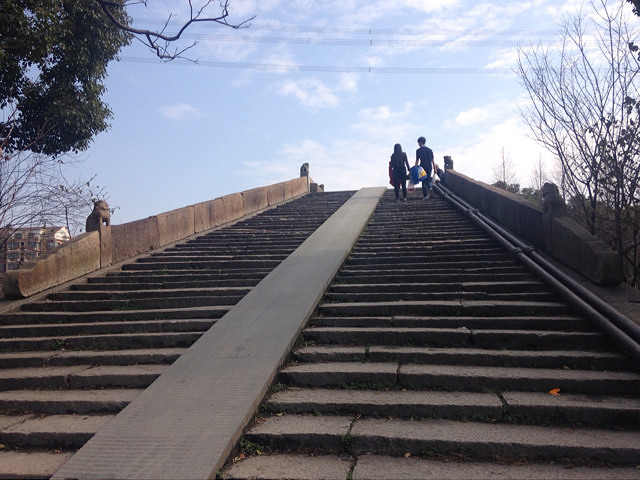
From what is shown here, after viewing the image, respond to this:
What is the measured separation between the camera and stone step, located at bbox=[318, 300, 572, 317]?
495cm

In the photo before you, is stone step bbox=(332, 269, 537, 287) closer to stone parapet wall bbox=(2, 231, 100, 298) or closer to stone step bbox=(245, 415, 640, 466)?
stone step bbox=(245, 415, 640, 466)

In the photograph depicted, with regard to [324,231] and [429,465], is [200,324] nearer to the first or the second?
[429,465]

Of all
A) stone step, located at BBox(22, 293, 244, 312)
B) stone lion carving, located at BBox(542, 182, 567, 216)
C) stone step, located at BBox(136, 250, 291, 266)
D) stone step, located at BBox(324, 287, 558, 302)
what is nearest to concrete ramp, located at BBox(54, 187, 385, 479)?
stone step, located at BBox(324, 287, 558, 302)

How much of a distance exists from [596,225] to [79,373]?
23.9ft

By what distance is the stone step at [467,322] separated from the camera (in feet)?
15.1

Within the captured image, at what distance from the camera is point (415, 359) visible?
423 centimetres

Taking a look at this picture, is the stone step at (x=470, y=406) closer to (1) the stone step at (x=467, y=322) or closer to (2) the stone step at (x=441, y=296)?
(1) the stone step at (x=467, y=322)

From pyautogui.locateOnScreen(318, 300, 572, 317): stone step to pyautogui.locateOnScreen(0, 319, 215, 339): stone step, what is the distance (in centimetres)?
128

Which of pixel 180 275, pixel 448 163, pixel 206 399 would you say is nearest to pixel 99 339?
pixel 180 275

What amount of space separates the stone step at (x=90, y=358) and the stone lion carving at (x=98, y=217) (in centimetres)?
299

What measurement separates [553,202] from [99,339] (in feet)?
17.5

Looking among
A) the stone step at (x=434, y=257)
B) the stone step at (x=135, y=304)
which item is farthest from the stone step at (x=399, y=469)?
the stone step at (x=434, y=257)

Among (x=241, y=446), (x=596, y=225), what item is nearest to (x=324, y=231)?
(x=596, y=225)

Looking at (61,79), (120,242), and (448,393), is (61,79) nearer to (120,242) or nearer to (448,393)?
(120,242)
